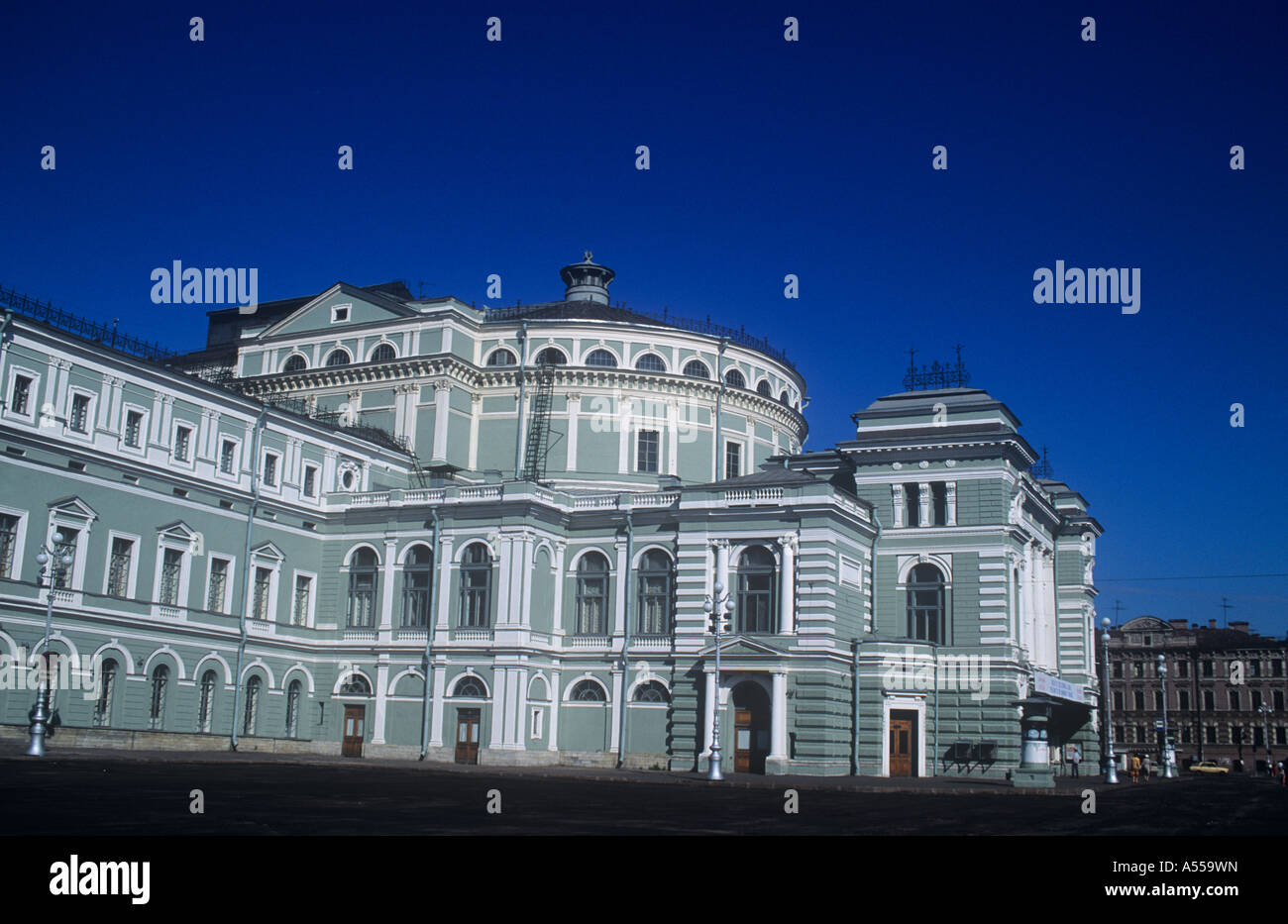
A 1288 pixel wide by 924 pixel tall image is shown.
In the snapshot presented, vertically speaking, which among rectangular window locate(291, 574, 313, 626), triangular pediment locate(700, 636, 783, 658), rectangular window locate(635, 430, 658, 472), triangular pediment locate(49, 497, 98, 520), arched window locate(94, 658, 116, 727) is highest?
rectangular window locate(635, 430, 658, 472)

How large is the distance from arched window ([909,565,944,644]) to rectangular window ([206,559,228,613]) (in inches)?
1076

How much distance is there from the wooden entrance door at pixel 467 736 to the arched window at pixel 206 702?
30.9 feet

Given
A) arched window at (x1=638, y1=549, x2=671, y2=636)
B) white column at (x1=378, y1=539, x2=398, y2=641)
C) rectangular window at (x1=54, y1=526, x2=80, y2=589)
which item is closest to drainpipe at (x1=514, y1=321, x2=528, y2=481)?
white column at (x1=378, y1=539, x2=398, y2=641)

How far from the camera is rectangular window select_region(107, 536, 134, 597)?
1793 inches

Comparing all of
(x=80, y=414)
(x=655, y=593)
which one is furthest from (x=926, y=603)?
(x=80, y=414)

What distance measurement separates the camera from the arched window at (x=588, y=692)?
50781 millimetres

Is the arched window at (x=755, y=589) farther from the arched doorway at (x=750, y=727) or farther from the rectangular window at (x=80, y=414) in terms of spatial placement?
the rectangular window at (x=80, y=414)

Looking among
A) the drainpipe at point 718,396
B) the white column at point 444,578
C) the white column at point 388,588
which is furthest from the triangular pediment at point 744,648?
the drainpipe at point 718,396

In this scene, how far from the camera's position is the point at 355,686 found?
174ft

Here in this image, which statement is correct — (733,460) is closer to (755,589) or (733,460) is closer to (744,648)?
(755,589)

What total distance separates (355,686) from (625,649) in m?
11.8

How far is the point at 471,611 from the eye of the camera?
50938mm

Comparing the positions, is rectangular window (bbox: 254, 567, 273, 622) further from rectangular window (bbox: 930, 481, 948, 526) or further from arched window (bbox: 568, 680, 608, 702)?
rectangular window (bbox: 930, 481, 948, 526)
